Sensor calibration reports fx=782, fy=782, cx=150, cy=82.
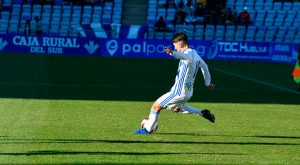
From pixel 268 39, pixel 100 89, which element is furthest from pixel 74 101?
pixel 268 39

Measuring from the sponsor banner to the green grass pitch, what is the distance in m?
10.3

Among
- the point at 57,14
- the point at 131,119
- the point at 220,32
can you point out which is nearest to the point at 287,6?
the point at 220,32

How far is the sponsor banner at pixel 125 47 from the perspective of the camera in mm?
A: 43875

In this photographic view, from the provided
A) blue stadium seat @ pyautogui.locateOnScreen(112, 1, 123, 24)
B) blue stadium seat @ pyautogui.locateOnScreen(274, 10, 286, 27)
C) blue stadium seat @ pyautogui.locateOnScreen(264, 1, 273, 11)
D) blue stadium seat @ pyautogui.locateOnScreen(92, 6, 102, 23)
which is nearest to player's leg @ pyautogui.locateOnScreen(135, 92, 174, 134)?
blue stadium seat @ pyautogui.locateOnScreen(92, 6, 102, 23)

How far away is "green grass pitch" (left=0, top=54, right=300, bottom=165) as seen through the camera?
1180cm

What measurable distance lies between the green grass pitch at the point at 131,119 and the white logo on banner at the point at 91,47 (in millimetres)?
10839

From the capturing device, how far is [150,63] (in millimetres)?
39438

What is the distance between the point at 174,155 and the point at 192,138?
2278 mm

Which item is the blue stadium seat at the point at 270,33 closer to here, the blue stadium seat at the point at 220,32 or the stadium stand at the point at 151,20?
the stadium stand at the point at 151,20

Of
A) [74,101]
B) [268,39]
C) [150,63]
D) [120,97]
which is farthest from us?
[268,39]

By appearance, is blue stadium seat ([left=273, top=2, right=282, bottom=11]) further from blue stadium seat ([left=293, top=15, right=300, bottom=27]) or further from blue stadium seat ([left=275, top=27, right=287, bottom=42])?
blue stadium seat ([left=275, top=27, right=287, bottom=42])

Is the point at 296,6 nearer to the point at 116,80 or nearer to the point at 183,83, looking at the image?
the point at 116,80

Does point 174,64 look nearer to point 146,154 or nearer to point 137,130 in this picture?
point 137,130

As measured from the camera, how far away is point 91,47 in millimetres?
44406
